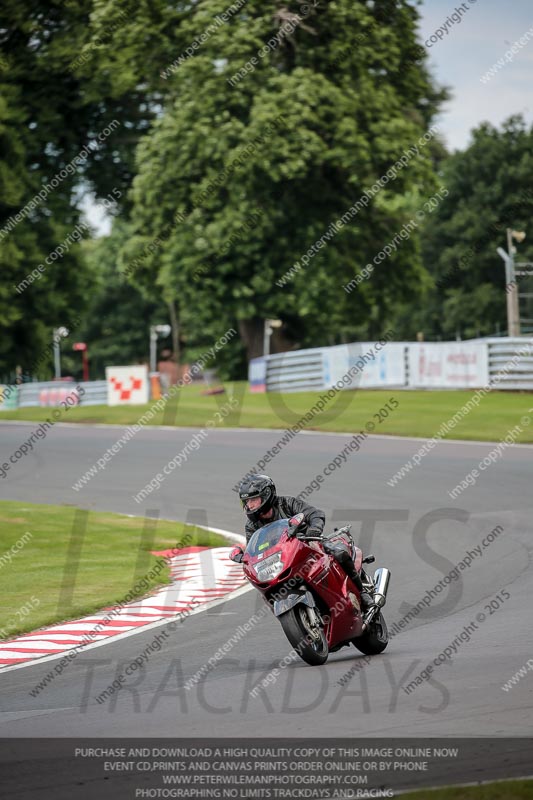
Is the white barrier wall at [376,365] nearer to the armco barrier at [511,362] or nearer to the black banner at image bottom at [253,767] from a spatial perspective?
the armco barrier at [511,362]

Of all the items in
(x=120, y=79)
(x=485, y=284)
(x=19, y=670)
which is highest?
(x=120, y=79)

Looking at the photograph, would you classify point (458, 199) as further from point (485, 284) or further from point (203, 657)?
point (203, 657)

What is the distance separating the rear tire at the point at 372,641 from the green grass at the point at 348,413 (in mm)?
18028

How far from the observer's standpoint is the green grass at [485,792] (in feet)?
17.8

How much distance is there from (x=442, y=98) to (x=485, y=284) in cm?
2498

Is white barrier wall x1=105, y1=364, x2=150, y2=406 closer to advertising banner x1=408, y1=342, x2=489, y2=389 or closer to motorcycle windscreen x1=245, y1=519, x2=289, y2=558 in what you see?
advertising banner x1=408, y1=342, x2=489, y2=389

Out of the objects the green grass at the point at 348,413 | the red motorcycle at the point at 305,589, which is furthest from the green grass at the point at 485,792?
the green grass at the point at 348,413

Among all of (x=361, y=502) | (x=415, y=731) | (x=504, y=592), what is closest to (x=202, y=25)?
(x=361, y=502)

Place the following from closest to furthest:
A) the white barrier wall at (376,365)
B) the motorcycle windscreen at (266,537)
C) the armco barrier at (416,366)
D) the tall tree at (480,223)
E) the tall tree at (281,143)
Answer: the motorcycle windscreen at (266,537) → the armco barrier at (416,366) → the tall tree at (281,143) → the white barrier wall at (376,365) → the tall tree at (480,223)

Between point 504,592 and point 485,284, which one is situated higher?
point 485,284

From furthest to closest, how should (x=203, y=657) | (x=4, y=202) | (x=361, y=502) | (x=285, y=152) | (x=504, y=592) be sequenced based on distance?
(x=4, y=202)
(x=285, y=152)
(x=361, y=502)
(x=504, y=592)
(x=203, y=657)

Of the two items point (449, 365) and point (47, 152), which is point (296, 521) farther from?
point (47, 152)

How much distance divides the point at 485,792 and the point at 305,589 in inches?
161

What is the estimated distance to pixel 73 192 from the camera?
4628 centimetres
